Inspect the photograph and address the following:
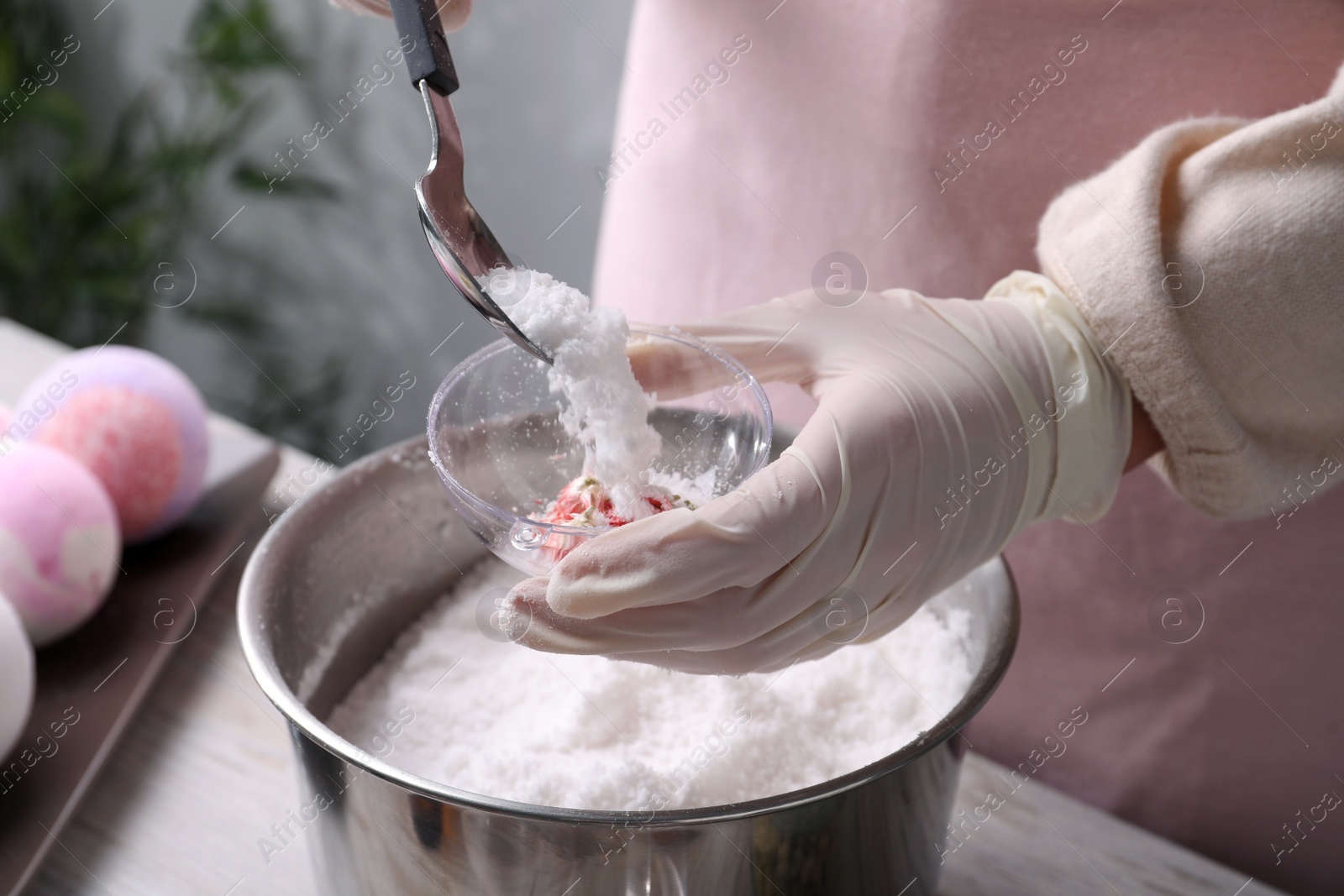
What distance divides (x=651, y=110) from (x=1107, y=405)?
0.47 metres

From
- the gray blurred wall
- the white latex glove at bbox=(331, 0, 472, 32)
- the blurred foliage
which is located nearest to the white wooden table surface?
the white latex glove at bbox=(331, 0, 472, 32)

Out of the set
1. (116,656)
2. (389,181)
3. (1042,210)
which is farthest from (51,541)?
(389,181)

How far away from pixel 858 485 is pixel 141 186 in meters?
1.61

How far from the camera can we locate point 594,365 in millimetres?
521

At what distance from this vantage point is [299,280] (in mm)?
1856

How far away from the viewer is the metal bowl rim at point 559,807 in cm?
41

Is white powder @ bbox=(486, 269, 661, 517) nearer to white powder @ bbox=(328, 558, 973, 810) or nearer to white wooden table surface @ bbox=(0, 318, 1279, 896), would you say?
white powder @ bbox=(328, 558, 973, 810)

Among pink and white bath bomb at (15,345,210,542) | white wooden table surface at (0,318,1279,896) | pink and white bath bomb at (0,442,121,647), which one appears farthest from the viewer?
pink and white bath bomb at (15,345,210,542)

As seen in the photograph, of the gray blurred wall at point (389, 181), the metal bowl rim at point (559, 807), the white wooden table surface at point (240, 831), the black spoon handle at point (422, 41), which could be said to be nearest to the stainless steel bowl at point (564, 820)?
the metal bowl rim at point (559, 807)

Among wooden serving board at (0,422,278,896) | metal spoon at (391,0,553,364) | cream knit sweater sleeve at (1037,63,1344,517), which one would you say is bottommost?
cream knit sweater sleeve at (1037,63,1344,517)

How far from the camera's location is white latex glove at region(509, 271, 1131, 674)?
0.47 metres

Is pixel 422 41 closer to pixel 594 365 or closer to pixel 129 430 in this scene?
pixel 594 365

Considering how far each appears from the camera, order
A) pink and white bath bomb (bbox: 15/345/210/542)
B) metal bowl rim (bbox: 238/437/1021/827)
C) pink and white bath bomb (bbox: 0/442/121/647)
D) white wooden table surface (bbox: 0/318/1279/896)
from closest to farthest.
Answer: metal bowl rim (bbox: 238/437/1021/827) → white wooden table surface (bbox: 0/318/1279/896) → pink and white bath bomb (bbox: 0/442/121/647) → pink and white bath bomb (bbox: 15/345/210/542)

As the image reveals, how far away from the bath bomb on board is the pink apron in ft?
1.96
